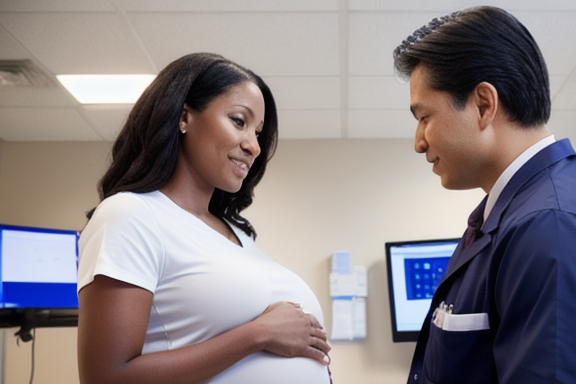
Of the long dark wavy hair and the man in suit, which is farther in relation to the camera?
the long dark wavy hair

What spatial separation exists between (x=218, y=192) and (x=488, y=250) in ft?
2.39

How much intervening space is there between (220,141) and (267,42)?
1.53m

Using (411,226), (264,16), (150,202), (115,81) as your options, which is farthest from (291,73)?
(150,202)

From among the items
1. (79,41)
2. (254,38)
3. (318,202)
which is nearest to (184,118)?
(254,38)

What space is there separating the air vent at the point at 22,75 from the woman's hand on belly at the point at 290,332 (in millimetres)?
2218

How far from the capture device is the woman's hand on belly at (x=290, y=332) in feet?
3.60

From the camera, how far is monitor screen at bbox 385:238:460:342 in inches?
137

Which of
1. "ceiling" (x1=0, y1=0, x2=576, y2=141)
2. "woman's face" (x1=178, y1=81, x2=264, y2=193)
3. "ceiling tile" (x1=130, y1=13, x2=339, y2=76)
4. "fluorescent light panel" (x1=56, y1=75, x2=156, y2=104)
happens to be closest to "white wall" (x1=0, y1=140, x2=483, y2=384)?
"ceiling" (x1=0, y1=0, x2=576, y2=141)

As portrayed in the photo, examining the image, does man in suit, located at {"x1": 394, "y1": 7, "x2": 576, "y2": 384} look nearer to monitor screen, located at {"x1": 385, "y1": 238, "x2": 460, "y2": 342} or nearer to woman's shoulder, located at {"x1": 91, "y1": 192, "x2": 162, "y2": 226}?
woman's shoulder, located at {"x1": 91, "y1": 192, "x2": 162, "y2": 226}

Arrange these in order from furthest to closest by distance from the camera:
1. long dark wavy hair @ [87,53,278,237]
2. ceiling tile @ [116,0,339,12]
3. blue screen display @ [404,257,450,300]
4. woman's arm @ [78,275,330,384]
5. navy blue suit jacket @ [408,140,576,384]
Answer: blue screen display @ [404,257,450,300] < ceiling tile @ [116,0,339,12] < long dark wavy hair @ [87,53,278,237] < woman's arm @ [78,275,330,384] < navy blue suit jacket @ [408,140,576,384]

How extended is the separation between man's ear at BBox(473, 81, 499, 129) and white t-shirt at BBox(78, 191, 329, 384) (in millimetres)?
492

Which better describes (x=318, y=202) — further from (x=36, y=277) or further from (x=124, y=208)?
(x=124, y=208)

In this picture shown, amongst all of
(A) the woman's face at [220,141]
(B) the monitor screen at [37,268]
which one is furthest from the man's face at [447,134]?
(B) the monitor screen at [37,268]

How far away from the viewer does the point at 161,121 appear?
1.23 meters
